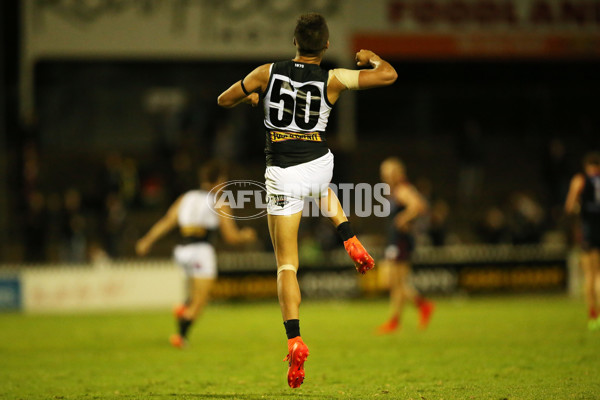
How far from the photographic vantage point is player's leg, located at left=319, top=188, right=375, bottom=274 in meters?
6.55

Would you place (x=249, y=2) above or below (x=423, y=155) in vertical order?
above

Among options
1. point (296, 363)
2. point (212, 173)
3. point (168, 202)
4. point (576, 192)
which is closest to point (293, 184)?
point (296, 363)

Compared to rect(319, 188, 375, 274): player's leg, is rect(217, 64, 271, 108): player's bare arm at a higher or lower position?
higher

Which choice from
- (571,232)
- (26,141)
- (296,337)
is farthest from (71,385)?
(571,232)

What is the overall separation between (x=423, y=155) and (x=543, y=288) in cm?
728

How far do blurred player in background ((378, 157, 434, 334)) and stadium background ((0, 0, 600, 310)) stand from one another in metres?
6.53

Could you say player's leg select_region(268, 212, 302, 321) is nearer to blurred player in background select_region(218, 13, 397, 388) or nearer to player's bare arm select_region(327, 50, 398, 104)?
blurred player in background select_region(218, 13, 397, 388)

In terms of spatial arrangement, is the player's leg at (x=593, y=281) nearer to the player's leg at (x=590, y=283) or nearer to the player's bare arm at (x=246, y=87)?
the player's leg at (x=590, y=283)

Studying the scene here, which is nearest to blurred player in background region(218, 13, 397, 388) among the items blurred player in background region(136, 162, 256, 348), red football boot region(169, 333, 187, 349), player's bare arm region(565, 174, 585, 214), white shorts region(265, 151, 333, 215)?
white shorts region(265, 151, 333, 215)

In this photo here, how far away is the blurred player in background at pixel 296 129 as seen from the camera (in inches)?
254

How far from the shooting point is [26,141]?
20781mm

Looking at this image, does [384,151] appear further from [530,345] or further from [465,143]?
[530,345]

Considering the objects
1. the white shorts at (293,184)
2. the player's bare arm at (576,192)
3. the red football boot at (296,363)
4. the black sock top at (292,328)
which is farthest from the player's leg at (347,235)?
the player's bare arm at (576,192)

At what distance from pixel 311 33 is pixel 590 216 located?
7145 millimetres
